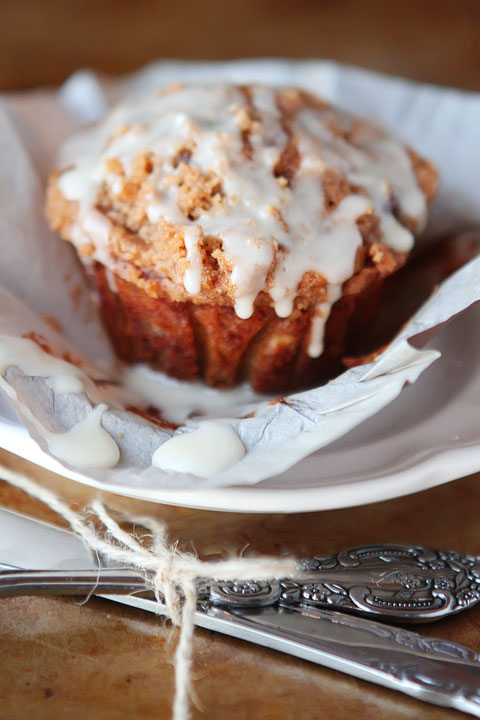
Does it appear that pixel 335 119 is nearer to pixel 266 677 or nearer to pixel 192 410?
pixel 192 410

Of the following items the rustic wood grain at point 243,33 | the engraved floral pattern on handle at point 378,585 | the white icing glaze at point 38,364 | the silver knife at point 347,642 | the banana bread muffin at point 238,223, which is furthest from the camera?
the rustic wood grain at point 243,33

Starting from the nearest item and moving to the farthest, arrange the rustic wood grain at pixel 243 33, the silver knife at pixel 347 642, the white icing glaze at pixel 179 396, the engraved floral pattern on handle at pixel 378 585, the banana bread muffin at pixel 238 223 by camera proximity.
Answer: the silver knife at pixel 347 642 → the engraved floral pattern on handle at pixel 378 585 → the banana bread muffin at pixel 238 223 → the white icing glaze at pixel 179 396 → the rustic wood grain at pixel 243 33

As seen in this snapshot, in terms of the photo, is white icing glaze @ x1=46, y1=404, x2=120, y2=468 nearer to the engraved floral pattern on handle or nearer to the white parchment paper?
the white parchment paper

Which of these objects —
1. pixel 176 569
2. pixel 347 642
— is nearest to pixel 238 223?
pixel 176 569

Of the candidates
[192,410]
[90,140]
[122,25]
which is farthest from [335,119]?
[122,25]

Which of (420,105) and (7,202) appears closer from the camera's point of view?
(7,202)

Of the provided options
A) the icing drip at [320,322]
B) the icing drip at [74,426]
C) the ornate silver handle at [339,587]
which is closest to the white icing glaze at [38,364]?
the icing drip at [74,426]

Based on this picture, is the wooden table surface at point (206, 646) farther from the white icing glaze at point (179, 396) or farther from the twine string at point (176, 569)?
the white icing glaze at point (179, 396)

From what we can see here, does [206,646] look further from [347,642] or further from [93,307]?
[93,307]
